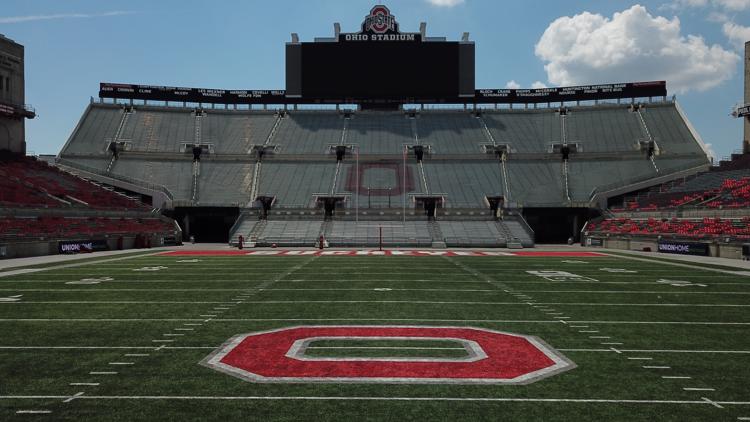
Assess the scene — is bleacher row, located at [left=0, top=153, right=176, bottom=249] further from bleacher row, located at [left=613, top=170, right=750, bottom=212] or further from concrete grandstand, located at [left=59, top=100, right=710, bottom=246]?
bleacher row, located at [left=613, top=170, right=750, bottom=212]

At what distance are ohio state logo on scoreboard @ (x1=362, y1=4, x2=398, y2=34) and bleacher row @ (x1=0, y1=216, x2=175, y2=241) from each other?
1261 inches

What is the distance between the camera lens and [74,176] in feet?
154

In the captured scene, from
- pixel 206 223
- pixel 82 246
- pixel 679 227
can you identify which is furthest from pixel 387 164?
pixel 82 246

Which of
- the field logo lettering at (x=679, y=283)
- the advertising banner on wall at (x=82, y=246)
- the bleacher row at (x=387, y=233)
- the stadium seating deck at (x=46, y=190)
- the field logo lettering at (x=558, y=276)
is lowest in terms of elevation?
the field logo lettering at (x=679, y=283)

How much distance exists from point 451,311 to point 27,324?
30.9 feet

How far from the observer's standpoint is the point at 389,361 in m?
8.38

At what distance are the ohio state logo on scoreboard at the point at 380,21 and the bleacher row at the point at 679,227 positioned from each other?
31840 millimetres

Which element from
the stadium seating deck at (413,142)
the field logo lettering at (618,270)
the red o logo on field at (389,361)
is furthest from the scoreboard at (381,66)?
the red o logo on field at (389,361)

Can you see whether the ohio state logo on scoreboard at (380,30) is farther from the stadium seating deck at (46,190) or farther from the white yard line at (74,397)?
the white yard line at (74,397)

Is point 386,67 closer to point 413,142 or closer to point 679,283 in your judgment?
point 413,142

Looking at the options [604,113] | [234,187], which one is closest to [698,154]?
[604,113]

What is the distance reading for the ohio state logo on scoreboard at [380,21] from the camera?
60.1m

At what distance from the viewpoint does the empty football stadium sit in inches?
285

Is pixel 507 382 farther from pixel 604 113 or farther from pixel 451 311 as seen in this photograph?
pixel 604 113
